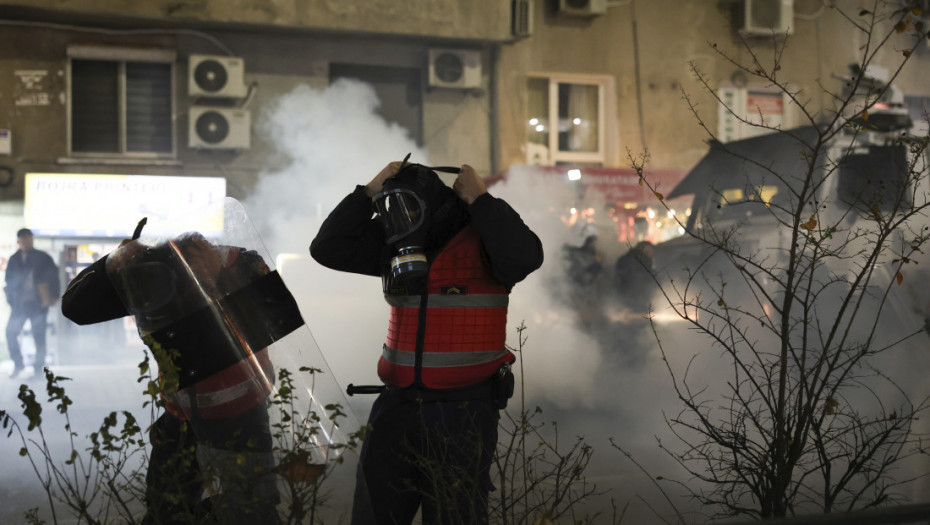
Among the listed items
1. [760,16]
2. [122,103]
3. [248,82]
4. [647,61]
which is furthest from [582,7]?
[122,103]

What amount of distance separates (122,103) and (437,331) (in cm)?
938

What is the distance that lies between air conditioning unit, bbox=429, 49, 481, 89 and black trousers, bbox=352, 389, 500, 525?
903 centimetres

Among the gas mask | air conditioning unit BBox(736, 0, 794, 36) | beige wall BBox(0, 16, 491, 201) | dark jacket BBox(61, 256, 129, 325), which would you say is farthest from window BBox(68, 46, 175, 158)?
the gas mask

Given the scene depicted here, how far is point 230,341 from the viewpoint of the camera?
2650 millimetres

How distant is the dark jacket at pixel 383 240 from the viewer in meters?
2.80

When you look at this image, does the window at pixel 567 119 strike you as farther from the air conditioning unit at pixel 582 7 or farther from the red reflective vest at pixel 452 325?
the red reflective vest at pixel 452 325

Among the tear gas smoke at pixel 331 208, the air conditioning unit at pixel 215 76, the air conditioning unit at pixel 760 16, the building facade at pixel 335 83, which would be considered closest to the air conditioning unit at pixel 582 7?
the building facade at pixel 335 83

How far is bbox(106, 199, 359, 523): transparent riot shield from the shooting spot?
8.14ft

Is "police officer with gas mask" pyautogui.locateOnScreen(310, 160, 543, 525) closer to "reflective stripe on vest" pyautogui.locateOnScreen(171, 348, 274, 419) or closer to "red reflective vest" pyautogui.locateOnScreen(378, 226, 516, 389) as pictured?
"red reflective vest" pyautogui.locateOnScreen(378, 226, 516, 389)

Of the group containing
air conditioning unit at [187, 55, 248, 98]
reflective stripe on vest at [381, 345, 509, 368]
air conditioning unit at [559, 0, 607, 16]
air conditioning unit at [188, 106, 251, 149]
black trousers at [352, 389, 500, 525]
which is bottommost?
black trousers at [352, 389, 500, 525]

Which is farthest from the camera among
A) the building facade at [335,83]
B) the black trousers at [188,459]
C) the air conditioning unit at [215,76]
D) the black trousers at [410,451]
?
the air conditioning unit at [215,76]

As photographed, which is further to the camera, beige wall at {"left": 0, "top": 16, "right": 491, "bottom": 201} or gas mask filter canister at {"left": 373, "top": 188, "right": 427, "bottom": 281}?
beige wall at {"left": 0, "top": 16, "right": 491, "bottom": 201}

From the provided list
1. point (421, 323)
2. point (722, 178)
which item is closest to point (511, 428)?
Answer: point (722, 178)

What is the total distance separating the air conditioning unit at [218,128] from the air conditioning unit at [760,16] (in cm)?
642
